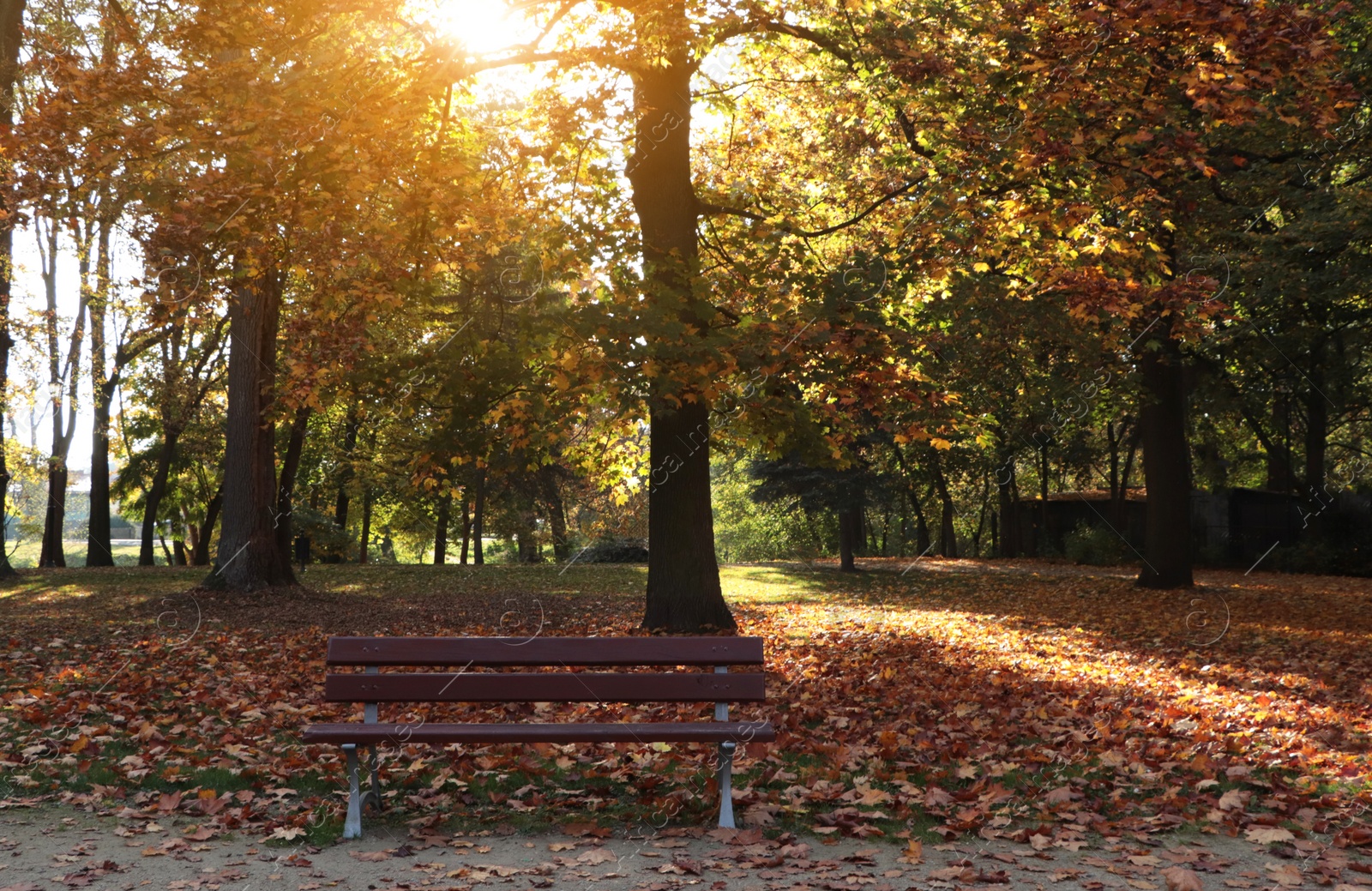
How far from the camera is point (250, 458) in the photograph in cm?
1692

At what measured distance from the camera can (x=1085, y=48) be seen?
31.8 feet

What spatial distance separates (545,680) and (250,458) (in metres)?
12.9

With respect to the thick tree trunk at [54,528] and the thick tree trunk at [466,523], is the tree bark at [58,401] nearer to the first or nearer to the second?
the thick tree trunk at [54,528]

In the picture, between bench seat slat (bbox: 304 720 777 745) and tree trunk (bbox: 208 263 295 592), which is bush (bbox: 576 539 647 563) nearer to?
tree trunk (bbox: 208 263 295 592)

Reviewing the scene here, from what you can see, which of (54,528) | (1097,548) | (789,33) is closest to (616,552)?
(1097,548)

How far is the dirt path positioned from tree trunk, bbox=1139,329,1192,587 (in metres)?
16.1

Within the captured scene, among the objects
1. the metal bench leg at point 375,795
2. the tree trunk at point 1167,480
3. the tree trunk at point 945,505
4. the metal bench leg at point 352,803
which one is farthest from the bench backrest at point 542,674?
the tree trunk at point 945,505

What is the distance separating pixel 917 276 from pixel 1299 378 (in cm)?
1836

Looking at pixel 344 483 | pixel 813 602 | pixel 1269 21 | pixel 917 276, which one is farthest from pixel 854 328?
pixel 344 483

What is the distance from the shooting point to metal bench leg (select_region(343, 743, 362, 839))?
5316 millimetres

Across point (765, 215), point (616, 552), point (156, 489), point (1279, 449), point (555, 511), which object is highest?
point (765, 215)

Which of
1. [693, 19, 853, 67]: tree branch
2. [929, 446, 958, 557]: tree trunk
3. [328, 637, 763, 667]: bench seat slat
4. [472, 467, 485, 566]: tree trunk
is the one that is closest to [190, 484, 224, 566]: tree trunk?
[472, 467, 485, 566]: tree trunk

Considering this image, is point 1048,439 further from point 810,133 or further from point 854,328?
point 854,328

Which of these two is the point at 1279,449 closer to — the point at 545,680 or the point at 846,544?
the point at 846,544
